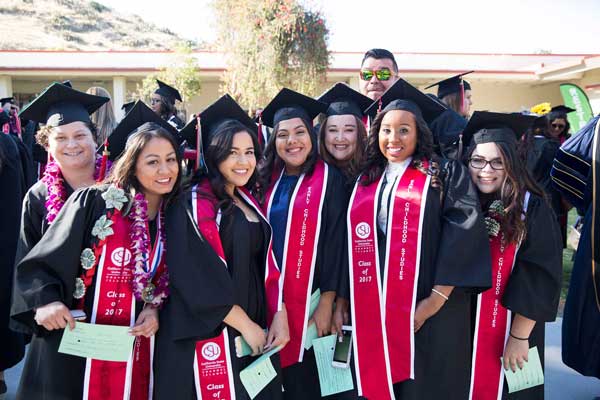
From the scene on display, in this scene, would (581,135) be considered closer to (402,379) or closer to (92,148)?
(402,379)

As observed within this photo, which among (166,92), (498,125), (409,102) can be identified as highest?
(166,92)

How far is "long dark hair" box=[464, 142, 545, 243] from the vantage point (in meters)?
2.61

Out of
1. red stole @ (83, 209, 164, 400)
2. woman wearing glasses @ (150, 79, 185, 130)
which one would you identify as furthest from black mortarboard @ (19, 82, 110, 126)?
woman wearing glasses @ (150, 79, 185, 130)

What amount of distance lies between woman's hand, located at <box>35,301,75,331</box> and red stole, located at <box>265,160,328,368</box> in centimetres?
113

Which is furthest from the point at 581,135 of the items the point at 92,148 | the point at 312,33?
the point at 312,33

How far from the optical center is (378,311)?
2723mm

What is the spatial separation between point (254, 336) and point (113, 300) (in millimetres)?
705

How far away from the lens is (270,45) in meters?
12.8

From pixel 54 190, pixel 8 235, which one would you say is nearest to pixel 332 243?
pixel 54 190

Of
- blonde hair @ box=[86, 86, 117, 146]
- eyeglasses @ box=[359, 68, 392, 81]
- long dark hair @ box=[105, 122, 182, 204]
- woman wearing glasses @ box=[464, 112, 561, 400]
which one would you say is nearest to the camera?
long dark hair @ box=[105, 122, 182, 204]

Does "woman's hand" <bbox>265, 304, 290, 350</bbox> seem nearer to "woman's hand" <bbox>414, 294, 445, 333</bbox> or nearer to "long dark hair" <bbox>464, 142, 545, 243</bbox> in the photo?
"woman's hand" <bbox>414, 294, 445, 333</bbox>

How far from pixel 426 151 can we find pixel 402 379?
1239mm

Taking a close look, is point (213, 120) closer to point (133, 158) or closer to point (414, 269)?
point (133, 158)

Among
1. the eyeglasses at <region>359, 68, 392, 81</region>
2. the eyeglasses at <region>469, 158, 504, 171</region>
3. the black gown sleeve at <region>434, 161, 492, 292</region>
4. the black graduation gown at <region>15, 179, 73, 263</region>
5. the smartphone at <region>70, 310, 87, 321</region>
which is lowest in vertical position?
the smartphone at <region>70, 310, 87, 321</region>
